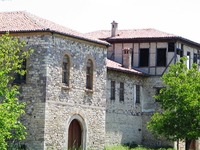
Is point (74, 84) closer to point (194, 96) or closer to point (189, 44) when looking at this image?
point (194, 96)

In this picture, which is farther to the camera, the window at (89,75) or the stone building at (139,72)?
the stone building at (139,72)

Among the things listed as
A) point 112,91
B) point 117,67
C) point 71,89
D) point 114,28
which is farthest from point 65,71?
point 114,28

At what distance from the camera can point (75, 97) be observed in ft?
134

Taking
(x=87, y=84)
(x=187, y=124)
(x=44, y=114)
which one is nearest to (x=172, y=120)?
(x=187, y=124)

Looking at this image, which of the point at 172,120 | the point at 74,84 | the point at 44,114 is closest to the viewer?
the point at 44,114

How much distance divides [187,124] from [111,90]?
791 cm

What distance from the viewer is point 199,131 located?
42812mm

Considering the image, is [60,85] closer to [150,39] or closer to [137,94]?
[137,94]

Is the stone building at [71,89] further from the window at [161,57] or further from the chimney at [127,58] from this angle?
the window at [161,57]

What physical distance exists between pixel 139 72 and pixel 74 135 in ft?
Answer: 39.8

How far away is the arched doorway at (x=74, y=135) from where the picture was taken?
4125cm

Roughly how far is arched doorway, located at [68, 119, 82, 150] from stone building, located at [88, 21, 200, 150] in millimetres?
8353

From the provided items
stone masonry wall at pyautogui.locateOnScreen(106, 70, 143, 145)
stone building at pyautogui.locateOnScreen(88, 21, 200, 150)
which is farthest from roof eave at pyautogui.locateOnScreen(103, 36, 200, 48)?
stone masonry wall at pyautogui.locateOnScreen(106, 70, 143, 145)

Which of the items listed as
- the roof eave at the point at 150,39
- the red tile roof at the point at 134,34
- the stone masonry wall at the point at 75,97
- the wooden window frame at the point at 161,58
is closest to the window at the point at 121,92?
the wooden window frame at the point at 161,58
